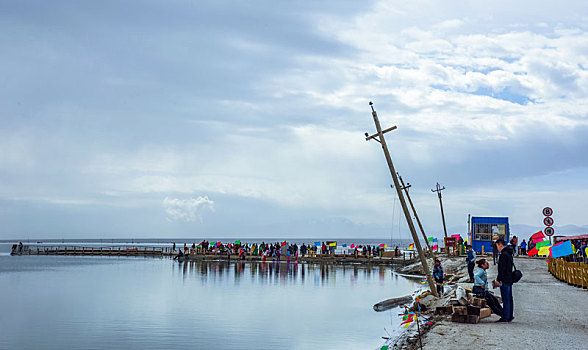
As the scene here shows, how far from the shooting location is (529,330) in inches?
501

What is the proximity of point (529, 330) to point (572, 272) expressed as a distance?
1383 centimetres

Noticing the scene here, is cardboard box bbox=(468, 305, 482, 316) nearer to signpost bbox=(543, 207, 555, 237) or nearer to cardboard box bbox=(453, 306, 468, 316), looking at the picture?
cardboard box bbox=(453, 306, 468, 316)

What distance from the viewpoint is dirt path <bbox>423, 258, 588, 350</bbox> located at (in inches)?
448

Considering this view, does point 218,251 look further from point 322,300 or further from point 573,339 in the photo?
point 573,339

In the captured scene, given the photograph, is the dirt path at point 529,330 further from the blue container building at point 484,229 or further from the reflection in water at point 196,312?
the blue container building at point 484,229

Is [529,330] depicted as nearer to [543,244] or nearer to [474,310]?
[474,310]

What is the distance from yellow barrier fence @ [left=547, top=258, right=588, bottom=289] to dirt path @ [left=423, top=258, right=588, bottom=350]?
394 cm

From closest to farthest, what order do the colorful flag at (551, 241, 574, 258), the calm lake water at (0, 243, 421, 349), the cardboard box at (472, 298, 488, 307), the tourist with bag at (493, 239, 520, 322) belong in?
1. the tourist with bag at (493, 239, 520, 322)
2. the cardboard box at (472, 298, 488, 307)
3. the calm lake water at (0, 243, 421, 349)
4. the colorful flag at (551, 241, 574, 258)

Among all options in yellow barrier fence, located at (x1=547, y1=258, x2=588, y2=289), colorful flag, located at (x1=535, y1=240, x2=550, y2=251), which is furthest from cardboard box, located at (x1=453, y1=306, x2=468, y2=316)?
colorful flag, located at (x1=535, y1=240, x2=550, y2=251)

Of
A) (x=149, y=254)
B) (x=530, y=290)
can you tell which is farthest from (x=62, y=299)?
(x=149, y=254)

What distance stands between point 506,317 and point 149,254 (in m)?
87.9

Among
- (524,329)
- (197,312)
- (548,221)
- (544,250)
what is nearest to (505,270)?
(524,329)

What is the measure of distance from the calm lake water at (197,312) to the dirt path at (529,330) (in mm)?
5882

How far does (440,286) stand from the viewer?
81.2 ft
